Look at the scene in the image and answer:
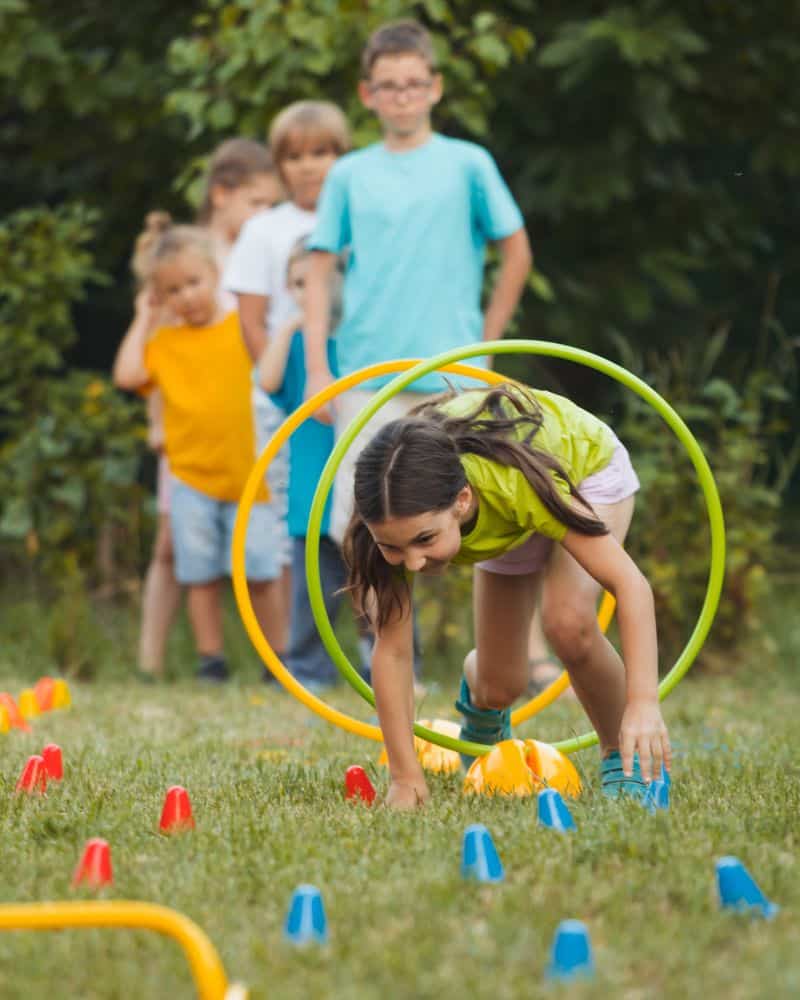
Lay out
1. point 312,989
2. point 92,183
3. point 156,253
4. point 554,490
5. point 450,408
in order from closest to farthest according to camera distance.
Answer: point 312,989, point 554,490, point 450,408, point 156,253, point 92,183

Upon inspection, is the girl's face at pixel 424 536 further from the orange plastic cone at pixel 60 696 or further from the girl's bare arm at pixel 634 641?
Result: the orange plastic cone at pixel 60 696

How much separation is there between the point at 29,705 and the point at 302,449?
1390 millimetres

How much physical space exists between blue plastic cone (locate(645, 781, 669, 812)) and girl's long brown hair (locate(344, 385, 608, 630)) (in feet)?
1.93

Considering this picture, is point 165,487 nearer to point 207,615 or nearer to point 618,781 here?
point 207,615

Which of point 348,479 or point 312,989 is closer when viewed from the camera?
point 312,989

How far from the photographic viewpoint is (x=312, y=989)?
7.59 ft

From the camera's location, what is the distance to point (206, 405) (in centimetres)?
684

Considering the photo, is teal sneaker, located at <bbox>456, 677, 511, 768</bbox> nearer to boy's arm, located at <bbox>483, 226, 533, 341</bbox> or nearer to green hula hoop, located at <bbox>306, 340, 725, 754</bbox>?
green hula hoop, located at <bbox>306, 340, 725, 754</bbox>

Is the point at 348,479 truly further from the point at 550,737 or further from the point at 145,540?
the point at 145,540

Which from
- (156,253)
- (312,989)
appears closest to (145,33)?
(156,253)

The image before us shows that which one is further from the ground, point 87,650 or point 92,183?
point 92,183

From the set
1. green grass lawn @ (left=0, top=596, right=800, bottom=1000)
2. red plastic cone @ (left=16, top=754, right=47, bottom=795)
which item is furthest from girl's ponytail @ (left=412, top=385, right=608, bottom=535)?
red plastic cone @ (left=16, top=754, right=47, bottom=795)

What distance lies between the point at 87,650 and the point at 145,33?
12.2 ft

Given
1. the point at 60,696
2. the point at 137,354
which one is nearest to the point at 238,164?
the point at 137,354
